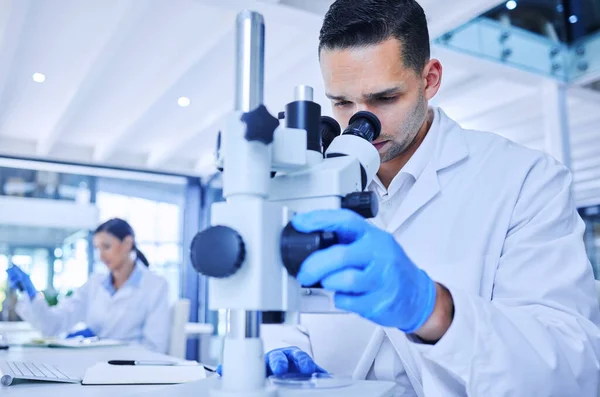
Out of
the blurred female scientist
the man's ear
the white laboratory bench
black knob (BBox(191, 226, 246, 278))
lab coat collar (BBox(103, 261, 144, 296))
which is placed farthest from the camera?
lab coat collar (BBox(103, 261, 144, 296))

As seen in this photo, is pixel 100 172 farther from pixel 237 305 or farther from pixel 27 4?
pixel 237 305

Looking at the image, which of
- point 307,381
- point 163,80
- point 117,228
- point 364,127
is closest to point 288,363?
point 307,381

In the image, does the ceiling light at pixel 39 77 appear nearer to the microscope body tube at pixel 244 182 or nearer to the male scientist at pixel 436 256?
the male scientist at pixel 436 256

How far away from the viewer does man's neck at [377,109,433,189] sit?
1.38 metres

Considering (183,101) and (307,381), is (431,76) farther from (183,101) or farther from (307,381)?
(183,101)

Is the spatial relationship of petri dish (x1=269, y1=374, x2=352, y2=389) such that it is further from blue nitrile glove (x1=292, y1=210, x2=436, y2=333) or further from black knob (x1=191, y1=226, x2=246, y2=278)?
black knob (x1=191, y1=226, x2=246, y2=278)

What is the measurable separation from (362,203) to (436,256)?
525mm

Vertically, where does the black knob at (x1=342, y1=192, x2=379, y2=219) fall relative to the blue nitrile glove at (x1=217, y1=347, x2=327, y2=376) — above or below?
above

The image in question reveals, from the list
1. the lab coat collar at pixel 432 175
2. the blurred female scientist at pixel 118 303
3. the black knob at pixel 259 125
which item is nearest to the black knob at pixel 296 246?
the black knob at pixel 259 125

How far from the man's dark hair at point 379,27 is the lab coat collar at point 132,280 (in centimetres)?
264

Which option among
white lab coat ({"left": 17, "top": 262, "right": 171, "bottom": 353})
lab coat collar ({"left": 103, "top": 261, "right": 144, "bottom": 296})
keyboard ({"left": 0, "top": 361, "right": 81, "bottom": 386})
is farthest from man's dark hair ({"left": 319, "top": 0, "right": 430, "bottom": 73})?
lab coat collar ({"left": 103, "top": 261, "right": 144, "bottom": 296})

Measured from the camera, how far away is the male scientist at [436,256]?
2.29ft

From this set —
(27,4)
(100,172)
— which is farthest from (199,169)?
(27,4)

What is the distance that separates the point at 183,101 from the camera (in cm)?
495
